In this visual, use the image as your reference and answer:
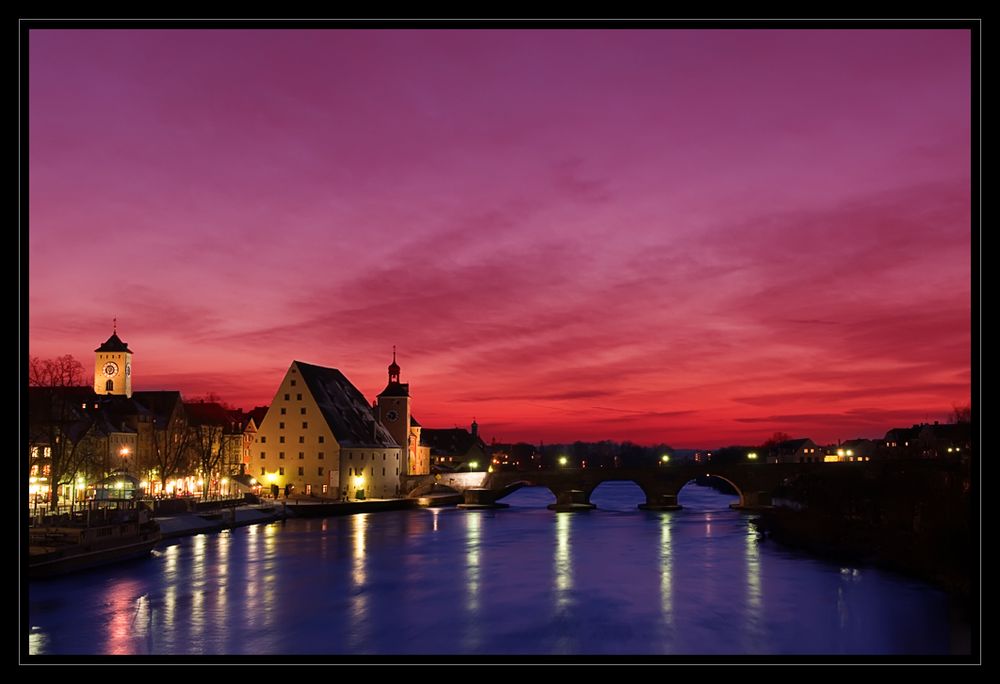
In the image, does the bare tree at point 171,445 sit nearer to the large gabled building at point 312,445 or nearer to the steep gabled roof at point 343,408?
the large gabled building at point 312,445

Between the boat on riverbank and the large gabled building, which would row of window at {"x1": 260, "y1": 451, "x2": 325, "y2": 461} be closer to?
the large gabled building

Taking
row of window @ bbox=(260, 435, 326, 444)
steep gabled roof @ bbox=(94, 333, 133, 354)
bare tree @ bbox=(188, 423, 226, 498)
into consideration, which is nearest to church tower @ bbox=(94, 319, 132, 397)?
steep gabled roof @ bbox=(94, 333, 133, 354)

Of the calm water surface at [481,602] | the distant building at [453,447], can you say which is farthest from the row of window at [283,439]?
the distant building at [453,447]

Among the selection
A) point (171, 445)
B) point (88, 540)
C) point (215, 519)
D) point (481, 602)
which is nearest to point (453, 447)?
point (171, 445)

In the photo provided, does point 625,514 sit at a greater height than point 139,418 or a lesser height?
lesser

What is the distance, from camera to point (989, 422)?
44.2 ft

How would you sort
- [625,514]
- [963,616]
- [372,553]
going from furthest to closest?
[625,514], [372,553], [963,616]

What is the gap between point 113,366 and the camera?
120500mm

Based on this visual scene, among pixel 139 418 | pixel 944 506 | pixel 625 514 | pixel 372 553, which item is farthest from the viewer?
pixel 625 514

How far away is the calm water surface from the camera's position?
3166 cm

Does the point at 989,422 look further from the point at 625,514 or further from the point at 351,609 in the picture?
the point at 625,514

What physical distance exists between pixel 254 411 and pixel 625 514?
56.3 meters

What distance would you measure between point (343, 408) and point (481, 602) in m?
65.4
